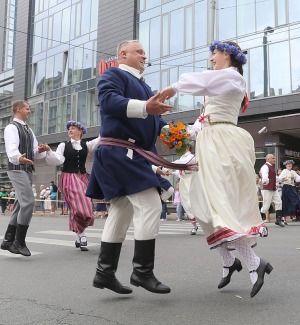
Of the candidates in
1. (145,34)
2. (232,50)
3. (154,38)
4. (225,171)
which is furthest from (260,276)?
(145,34)

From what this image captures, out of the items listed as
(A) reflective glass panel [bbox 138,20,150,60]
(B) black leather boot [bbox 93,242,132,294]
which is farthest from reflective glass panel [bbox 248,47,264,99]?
(B) black leather boot [bbox 93,242,132,294]

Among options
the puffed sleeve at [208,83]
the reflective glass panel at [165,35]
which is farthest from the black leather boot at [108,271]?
the reflective glass panel at [165,35]

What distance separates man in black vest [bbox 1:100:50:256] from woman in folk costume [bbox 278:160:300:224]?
9.45 metres

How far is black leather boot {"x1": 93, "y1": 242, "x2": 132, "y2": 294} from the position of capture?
137 inches

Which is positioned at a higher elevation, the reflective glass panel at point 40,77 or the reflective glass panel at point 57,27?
the reflective glass panel at point 57,27

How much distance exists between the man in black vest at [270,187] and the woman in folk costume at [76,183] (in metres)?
7.17

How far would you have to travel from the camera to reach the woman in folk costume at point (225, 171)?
10.8 feet

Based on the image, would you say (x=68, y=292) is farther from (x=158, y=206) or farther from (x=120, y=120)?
(x=120, y=120)

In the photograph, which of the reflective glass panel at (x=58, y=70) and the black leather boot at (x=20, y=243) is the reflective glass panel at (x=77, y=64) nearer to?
the reflective glass panel at (x=58, y=70)

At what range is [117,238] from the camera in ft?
11.7

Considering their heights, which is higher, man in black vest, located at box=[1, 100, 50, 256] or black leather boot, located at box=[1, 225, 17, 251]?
man in black vest, located at box=[1, 100, 50, 256]

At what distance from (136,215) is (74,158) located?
3289 millimetres

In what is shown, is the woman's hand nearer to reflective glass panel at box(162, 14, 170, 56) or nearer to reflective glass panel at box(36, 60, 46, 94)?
reflective glass panel at box(162, 14, 170, 56)

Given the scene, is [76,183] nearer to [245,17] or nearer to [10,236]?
[10,236]
